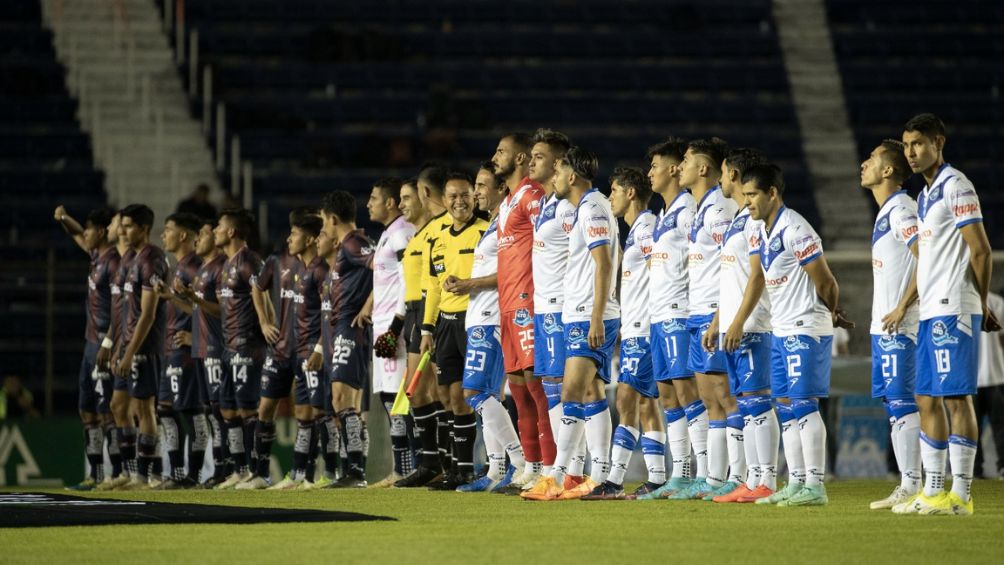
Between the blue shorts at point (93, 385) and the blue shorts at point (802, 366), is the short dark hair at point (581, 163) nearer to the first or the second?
the blue shorts at point (802, 366)

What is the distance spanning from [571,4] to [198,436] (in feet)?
49.4

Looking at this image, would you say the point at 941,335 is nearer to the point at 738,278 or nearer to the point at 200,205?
the point at 738,278

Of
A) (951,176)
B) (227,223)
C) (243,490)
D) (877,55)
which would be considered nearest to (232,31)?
(877,55)

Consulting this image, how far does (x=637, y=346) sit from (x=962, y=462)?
2426mm

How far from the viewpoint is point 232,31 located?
24.6 metres

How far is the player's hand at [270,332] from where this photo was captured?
11727 millimetres

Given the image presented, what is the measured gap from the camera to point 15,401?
16984mm

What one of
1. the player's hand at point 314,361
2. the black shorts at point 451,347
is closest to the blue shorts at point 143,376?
the player's hand at point 314,361

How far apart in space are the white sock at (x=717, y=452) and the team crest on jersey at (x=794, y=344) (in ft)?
2.62

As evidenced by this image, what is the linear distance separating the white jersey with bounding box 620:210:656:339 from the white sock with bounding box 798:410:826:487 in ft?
4.64

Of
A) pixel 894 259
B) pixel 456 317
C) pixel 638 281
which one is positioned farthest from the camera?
pixel 456 317

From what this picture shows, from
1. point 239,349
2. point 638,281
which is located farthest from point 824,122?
point 638,281

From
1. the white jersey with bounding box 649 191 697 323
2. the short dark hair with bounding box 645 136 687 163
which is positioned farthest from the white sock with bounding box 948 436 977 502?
the short dark hair with bounding box 645 136 687 163

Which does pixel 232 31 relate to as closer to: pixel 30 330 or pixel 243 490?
pixel 30 330
